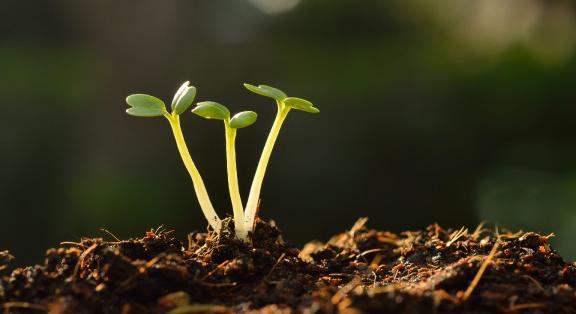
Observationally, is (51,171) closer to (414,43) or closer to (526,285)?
(414,43)

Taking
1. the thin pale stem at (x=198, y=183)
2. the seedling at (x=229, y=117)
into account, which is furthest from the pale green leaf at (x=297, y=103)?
the thin pale stem at (x=198, y=183)

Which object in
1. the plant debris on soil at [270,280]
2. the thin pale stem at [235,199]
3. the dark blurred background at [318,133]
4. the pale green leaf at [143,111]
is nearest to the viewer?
the plant debris on soil at [270,280]

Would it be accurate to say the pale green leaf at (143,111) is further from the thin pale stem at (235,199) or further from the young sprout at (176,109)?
the thin pale stem at (235,199)

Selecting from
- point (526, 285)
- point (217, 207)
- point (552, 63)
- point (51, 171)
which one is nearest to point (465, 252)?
point (526, 285)

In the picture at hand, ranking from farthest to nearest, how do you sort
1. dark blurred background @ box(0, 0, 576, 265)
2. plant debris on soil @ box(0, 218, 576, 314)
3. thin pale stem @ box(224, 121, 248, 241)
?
dark blurred background @ box(0, 0, 576, 265), thin pale stem @ box(224, 121, 248, 241), plant debris on soil @ box(0, 218, 576, 314)

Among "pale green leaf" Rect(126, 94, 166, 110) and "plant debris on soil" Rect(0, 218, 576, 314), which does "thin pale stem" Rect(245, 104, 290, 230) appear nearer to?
"plant debris on soil" Rect(0, 218, 576, 314)

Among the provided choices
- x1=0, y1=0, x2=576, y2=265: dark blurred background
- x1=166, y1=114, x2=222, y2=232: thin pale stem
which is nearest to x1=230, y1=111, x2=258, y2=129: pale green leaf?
x1=166, y1=114, x2=222, y2=232: thin pale stem

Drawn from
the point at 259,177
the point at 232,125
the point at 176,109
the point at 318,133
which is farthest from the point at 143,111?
the point at 318,133
